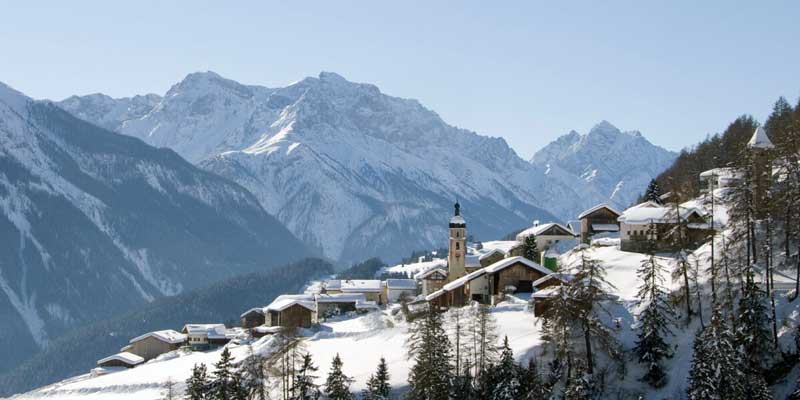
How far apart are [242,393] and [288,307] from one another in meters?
60.8

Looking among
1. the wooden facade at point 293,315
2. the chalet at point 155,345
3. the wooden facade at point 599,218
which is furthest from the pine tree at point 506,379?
the chalet at point 155,345

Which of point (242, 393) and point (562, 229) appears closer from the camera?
point (242, 393)

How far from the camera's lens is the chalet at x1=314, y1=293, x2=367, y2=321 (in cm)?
14262

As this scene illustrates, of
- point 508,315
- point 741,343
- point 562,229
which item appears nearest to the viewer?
point 741,343

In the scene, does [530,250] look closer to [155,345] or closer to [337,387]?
[337,387]

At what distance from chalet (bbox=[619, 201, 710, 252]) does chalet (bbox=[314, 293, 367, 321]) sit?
156ft

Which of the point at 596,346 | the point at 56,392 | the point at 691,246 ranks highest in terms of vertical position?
the point at 691,246

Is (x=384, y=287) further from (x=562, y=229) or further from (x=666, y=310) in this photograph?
(x=666, y=310)

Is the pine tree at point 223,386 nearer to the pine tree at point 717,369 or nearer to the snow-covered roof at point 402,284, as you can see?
the pine tree at point 717,369

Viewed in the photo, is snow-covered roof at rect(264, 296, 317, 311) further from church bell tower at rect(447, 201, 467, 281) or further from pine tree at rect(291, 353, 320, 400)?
pine tree at rect(291, 353, 320, 400)

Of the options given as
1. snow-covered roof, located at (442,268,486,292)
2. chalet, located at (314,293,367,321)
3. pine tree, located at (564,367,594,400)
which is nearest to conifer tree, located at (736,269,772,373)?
pine tree, located at (564,367,594,400)

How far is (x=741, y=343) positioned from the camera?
2633 inches

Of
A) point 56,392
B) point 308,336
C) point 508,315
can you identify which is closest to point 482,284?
point 508,315

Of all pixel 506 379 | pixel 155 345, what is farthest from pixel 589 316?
pixel 155 345
